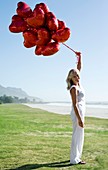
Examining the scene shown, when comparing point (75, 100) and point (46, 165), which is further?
point (46, 165)

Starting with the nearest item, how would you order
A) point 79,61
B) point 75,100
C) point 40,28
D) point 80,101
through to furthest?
point 40,28, point 75,100, point 80,101, point 79,61

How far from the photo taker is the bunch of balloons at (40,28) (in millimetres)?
4176

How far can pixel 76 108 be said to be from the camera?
537 cm

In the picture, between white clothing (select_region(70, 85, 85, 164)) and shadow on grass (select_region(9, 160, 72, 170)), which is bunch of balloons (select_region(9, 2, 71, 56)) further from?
shadow on grass (select_region(9, 160, 72, 170))

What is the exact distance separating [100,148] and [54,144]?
3.59 ft

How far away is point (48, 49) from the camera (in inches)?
168

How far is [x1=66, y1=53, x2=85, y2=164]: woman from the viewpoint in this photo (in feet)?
17.6

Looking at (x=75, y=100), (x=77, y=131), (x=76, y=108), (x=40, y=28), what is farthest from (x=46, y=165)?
(x=40, y=28)

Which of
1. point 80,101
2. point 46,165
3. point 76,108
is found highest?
point 80,101

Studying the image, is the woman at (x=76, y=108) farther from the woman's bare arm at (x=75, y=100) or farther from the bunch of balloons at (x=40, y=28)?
the bunch of balloons at (x=40, y=28)

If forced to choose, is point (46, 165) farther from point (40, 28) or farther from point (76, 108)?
point (40, 28)

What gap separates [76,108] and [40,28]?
166 centimetres

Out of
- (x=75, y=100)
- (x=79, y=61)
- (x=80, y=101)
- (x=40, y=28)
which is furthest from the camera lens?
(x=79, y=61)

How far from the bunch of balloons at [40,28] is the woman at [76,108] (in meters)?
1.10
